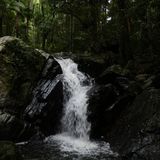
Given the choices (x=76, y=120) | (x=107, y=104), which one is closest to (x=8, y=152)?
(x=76, y=120)

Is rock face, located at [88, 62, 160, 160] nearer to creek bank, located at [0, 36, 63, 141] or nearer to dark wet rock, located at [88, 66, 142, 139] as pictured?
dark wet rock, located at [88, 66, 142, 139]

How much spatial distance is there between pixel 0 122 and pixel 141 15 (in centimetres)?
1248

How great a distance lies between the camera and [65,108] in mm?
15984

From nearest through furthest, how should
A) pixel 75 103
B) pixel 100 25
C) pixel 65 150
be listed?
pixel 65 150 → pixel 75 103 → pixel 100 25

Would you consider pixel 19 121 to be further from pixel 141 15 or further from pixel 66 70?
pixel 141 15

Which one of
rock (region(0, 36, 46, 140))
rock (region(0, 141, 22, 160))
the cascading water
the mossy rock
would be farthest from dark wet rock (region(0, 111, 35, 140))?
rock (region(0, 141, 22, 160))

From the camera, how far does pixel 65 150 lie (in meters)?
12.5

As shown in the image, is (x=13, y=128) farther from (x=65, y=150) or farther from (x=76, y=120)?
(x=76, y=120)

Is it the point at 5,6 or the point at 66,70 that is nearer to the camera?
the point at 66,70

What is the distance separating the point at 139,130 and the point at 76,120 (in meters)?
3.98

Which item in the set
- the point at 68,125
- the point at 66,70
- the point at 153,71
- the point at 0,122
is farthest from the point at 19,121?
the point at 153,71

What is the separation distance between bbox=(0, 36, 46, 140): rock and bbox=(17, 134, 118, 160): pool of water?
967mm

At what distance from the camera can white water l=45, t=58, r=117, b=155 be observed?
507 inches

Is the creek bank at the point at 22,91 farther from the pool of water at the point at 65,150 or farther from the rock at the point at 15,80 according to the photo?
the pool of water at the point at 65,150
